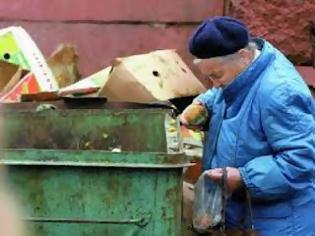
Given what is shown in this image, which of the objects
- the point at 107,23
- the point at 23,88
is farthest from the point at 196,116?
the point at 107,23

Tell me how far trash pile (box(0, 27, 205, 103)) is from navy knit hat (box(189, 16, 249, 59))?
0.76 m

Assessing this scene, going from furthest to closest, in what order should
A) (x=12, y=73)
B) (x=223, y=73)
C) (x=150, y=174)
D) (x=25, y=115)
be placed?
1. (x=12, y=73)
2. (x=25, y=115)
3. (x=223, y=73)
4. (x=150, y=174)

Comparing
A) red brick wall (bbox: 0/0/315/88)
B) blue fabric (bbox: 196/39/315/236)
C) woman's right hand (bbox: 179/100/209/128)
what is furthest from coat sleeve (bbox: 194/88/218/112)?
red brick wall (bbox: 0/0/315/88)

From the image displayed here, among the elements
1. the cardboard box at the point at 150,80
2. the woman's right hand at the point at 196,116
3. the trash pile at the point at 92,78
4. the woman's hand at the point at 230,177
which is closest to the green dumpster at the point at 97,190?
the woman's hand at the point at 230,177

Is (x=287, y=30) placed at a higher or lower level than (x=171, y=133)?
higher

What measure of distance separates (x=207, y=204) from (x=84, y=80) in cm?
123

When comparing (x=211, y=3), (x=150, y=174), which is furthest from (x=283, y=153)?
(x=211, y=3)

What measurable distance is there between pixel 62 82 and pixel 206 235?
57.2 inches

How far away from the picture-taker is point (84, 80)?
458 cm

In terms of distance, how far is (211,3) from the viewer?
5.35 meters

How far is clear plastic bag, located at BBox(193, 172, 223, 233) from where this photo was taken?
360cm

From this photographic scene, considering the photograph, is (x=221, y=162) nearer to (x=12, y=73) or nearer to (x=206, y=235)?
(x=206, y=235)

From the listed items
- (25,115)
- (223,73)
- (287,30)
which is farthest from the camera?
(287,30)

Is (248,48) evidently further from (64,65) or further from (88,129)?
(64,65)
